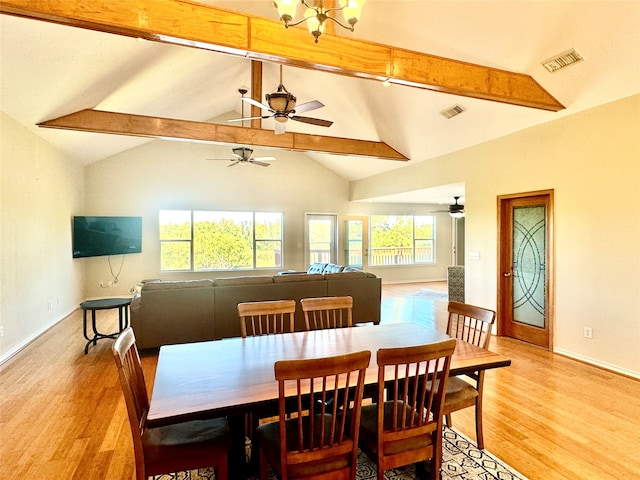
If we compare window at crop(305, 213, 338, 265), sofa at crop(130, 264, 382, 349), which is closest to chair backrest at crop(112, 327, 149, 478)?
sofa at crop(130, 264, 382, 349)

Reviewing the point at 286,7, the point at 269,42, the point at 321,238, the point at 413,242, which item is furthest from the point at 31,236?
the point at 413,242

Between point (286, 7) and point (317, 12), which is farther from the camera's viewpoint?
point (317, 12)

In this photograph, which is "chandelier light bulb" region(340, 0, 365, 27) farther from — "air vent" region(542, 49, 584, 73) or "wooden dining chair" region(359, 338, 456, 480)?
"air vent" region(542, 49, 584, 73)

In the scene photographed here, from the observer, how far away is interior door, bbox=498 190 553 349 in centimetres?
470

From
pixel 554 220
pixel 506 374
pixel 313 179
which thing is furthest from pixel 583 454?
pixel 313 179

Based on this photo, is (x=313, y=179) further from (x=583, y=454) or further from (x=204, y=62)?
(x=583, y=454)

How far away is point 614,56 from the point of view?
3422 mm

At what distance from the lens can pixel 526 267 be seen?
198 inches

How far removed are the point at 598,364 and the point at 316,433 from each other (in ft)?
12.5

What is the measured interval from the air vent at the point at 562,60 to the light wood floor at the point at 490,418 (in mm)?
3151

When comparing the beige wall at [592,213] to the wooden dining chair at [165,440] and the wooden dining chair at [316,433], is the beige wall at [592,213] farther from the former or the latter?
the wooden dining chair at [165,440]

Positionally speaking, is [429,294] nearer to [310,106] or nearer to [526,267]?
[526,267]

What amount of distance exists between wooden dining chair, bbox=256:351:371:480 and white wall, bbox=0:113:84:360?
4.16 metres

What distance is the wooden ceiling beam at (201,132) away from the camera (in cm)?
502
